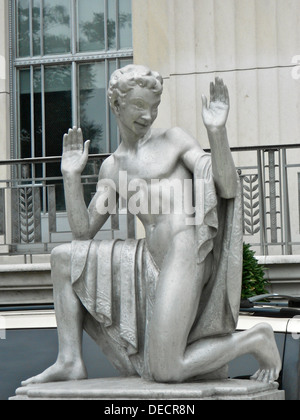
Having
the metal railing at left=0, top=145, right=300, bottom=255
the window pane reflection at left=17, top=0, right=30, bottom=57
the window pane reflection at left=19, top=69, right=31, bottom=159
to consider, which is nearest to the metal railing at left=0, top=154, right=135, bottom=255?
the metal railing at left=0, top=145, right=300, bottom=255

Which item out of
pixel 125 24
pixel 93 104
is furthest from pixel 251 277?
pixel 125 24

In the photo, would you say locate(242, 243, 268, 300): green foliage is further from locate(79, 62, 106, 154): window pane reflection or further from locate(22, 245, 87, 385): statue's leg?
locate(79, 62, 106, 154): window pane reflection

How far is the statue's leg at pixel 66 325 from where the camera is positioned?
535 centimetres

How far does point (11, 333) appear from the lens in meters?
5.91

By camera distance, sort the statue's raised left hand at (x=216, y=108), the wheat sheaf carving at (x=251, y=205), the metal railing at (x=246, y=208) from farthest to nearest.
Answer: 1. the metal railing at (x=246, y=208)
2. the wheat sheaf carving at (x=251, y=205)
3. the statue's raised left hand at (x=216, y=108)

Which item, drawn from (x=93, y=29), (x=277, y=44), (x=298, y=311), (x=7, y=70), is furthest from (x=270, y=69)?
(x=298, y=311)

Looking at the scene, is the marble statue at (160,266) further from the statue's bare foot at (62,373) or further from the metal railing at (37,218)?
the metal railing at (37,218)

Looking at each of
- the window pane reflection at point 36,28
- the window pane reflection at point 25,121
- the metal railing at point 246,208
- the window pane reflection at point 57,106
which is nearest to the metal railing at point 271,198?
the metal railing at point 246,208

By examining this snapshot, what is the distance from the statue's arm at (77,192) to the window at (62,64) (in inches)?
293

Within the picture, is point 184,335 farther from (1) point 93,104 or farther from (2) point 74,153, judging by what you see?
(1) point 93,104

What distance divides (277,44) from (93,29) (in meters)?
2.39

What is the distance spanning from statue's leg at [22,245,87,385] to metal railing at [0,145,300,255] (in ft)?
17.2

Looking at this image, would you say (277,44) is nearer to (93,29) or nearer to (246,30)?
(246,30)
